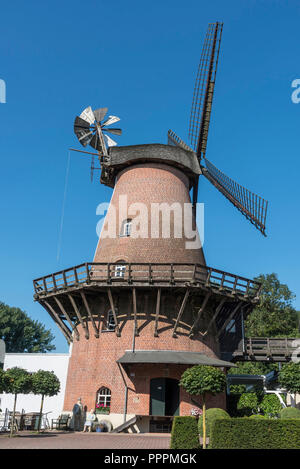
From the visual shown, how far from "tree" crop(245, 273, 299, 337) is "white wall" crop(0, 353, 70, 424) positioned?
865 inches

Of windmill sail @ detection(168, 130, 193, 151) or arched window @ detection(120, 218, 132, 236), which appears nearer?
arched window @ detection(120, 218, 132, 236)

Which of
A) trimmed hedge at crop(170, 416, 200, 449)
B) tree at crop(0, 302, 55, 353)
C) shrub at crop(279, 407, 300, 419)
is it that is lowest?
trimmed hedge at crop(170, 416, 200, 449)

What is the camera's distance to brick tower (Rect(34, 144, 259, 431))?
17.3m

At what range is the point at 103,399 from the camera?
17828mm

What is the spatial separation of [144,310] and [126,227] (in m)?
4.50

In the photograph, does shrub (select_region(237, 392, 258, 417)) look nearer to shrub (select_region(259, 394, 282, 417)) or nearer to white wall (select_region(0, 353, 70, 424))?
shrub (select_region(259, 394, 282, 417))

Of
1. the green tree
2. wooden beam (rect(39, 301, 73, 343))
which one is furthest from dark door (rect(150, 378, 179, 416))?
the green tree

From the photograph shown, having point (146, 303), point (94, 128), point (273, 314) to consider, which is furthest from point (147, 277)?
point (273, 314)

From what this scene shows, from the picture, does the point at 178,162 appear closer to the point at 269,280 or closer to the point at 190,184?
the point at 190,184

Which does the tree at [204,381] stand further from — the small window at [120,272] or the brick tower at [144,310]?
the small window at [120,272]

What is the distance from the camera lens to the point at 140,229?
2011cm

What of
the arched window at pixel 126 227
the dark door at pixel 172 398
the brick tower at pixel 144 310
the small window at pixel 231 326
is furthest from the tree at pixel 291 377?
the arched window at pixel 126 227

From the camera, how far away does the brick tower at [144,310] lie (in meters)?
17.3

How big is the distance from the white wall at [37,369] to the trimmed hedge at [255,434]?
17.3 m
